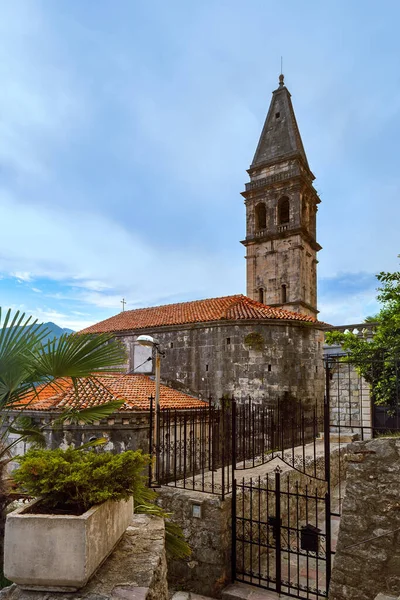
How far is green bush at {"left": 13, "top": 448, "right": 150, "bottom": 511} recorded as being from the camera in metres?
2.89

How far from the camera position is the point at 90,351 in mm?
5141

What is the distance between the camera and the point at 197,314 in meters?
18.6

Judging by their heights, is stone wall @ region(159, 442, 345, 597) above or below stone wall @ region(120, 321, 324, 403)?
below

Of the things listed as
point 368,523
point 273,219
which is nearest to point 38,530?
point 368,523

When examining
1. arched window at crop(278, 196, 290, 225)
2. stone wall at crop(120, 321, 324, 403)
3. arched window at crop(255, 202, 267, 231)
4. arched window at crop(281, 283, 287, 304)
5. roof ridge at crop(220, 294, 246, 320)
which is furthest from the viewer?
arched window at crop(255, 202, 267, 231)

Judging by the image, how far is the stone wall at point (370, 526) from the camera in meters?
5.10

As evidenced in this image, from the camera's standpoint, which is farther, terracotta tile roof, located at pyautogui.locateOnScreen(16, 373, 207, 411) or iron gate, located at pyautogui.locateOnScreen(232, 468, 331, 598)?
terracotta tile roof, located at pyautogui.locateOnScreen(16, 373, 207, 411)

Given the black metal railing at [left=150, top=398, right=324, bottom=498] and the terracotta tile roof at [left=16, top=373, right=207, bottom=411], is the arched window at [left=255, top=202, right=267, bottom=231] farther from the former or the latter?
the black metal railing at [left=150, top=398, right=324, bottom=498]

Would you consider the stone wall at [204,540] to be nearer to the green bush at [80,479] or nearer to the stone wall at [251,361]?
the green bush at [80,479]

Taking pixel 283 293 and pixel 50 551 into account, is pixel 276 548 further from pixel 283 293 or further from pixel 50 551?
pixel 283 293

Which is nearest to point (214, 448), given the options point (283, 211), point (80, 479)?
point (80, 479)

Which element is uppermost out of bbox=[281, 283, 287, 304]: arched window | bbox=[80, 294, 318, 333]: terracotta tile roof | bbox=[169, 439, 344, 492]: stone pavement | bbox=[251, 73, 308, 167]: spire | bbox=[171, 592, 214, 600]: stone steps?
bbox=[251, 73, 308, 167]: spire

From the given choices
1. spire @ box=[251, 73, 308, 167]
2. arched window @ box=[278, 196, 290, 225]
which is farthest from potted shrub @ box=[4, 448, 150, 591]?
spire @ box=[251, 73, 308, 167]

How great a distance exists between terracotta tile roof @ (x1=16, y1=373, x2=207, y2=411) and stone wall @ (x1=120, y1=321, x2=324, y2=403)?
3.78 feet
